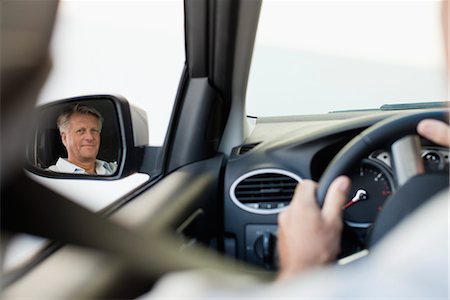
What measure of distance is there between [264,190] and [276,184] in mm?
50

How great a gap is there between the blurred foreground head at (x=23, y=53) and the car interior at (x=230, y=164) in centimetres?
53

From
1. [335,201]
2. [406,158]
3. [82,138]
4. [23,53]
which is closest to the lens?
[23,53]

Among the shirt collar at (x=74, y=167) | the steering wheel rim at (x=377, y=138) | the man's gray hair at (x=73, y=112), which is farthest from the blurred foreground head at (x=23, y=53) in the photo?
the shirt collar at (x=74, y=167)

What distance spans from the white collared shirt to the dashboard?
44 cm

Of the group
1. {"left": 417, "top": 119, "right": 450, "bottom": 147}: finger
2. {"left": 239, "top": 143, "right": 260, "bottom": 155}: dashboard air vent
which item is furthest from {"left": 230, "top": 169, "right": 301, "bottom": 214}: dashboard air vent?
{"left": 417, "top": 119, "right": 450, "bottom": 147}: finger

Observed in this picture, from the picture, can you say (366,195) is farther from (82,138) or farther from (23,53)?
(23,53)

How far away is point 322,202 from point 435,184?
0.29 meters

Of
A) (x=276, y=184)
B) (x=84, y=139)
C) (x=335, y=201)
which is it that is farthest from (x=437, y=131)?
(x=84, y=139)

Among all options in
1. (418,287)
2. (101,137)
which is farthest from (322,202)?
(101,137)

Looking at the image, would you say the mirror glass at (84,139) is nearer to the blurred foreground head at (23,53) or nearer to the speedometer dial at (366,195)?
the speedometer dial at (366,195)

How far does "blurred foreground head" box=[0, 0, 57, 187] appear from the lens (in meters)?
0.45

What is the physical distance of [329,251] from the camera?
1.14 m

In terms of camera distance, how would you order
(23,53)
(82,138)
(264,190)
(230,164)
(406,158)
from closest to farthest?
(23,53), (406,158), (82,138), (264,190), (230,164)

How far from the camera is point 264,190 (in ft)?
6.52
